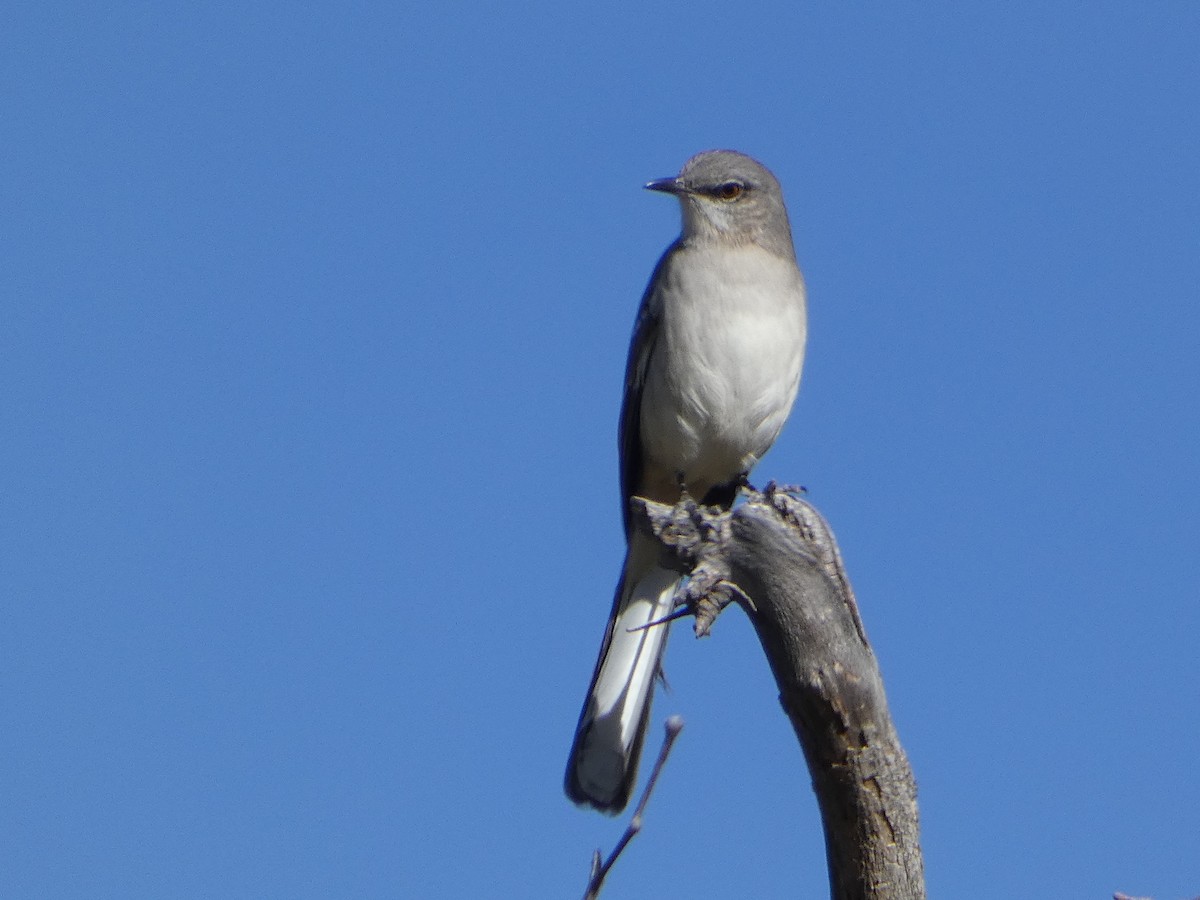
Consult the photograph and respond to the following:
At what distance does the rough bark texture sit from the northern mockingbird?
1787 millimetres

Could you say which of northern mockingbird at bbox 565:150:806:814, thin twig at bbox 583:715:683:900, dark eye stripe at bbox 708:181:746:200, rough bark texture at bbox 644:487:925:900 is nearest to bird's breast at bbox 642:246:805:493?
northern mockingbird at bbox 565:150:806:814

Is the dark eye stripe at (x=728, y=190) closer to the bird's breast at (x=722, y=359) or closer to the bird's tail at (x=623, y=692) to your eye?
the bird's breast at (x=722, y=359)

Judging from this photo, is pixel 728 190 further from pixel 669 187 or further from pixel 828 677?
pixel 828 677

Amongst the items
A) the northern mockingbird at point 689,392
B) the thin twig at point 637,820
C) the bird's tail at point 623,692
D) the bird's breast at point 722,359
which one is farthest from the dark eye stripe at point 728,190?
the thin twig at point 637,820

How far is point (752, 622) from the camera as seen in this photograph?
4.22 m

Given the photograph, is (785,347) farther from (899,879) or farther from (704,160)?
(899,879)

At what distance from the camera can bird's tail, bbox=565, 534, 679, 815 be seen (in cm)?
601

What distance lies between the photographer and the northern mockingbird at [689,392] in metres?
6.22

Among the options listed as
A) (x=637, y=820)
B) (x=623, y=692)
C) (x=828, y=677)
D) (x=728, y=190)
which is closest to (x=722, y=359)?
(x=728, y=190)

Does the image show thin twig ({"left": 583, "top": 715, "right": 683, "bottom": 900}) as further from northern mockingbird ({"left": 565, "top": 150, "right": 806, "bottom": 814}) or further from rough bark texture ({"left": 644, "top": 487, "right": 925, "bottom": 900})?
northern mockingbird ({"left": 565, "top": 150, "right": 806, "bottom": 814})

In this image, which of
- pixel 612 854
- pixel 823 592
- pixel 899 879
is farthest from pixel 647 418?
pixel 612 854

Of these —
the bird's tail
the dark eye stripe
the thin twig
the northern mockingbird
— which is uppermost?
the dark eye stripe

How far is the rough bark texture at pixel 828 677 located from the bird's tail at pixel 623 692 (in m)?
1.70

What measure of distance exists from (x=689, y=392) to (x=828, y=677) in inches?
101
